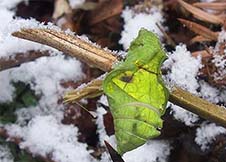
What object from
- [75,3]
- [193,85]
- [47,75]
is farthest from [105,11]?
[193,85]

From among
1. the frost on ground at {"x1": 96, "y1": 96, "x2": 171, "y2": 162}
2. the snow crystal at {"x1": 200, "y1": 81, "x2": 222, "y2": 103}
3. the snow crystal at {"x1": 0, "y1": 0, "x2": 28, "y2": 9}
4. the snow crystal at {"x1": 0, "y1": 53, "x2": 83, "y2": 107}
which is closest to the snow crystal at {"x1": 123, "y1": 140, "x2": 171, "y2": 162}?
the frost on ground at {"x1": 96, "y1": 96, "x2": 171, "y2": 162}

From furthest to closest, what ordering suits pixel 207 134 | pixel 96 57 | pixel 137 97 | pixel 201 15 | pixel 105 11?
pixel 105 11, pixel 201 15, pixel 207 134, pixel 96 57, pixel 137 97

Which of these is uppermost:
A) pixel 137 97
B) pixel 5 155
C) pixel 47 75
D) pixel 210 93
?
pixel 137 97

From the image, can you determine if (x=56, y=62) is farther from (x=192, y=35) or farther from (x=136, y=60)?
(x=136, y=60)

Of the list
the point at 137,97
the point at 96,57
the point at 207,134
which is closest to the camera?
the point at 137,97

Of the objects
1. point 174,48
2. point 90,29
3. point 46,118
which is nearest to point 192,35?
point 174,48

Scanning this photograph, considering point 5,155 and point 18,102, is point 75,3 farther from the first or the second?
point 5,155

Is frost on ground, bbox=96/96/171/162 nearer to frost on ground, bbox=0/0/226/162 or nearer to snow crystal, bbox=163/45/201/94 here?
frost on ground, bbox=0/0/226/162
